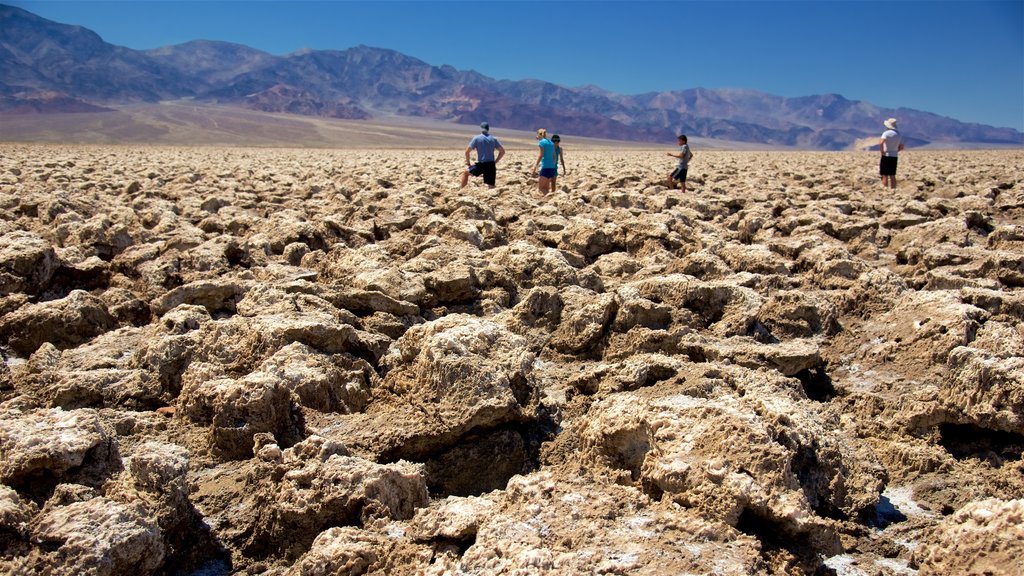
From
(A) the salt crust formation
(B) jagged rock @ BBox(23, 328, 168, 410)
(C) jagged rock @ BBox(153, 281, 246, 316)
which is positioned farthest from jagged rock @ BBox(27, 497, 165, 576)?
(C) jagged rock @ BBox(153, 281, 246, 316)

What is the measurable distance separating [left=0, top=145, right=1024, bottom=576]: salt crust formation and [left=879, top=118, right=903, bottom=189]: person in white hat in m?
5.97

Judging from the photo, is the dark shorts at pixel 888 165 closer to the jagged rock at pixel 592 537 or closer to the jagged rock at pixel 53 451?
the jagged rock at pixel 592 537

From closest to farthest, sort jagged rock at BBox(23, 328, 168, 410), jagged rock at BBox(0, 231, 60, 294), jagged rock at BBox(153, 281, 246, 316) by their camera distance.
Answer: jagged rock at BBox(23, 328, 168, 410)
jagged rock at BBox(153, 281, 246, 316)
jagged rock at BBox(0, 231, 60, 294)

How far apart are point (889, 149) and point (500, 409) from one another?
409 inches

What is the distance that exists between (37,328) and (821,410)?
3.84 m

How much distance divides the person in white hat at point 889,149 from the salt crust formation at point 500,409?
5.97m

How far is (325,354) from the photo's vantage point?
302 centimetres

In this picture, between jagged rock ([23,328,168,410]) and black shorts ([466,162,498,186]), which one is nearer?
jagged rock ([23,328,168,410])

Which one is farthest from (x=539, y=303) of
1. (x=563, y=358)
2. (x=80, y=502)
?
(x=80, y=502)

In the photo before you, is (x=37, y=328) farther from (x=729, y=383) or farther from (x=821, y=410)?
(x=821, y=410)

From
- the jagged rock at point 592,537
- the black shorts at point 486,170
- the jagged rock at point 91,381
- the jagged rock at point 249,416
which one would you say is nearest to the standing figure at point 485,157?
the black shorts at point 486,170

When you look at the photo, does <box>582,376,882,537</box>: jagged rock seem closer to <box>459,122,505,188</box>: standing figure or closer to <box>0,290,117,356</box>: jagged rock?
<box>0,290,117,356</box>: jagged rock

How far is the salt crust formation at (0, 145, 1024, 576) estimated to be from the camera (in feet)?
6.00

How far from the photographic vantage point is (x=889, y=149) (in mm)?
10664
